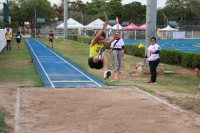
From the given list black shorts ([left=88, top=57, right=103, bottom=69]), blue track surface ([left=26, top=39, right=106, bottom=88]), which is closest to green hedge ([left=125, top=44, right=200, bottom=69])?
blue track surface ([left=26, top=39, right=106, bottom=88])

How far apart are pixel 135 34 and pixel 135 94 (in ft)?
164

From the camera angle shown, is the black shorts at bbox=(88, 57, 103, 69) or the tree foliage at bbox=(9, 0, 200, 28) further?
the tree foliage at bbox=(9, 0, 200, 28)

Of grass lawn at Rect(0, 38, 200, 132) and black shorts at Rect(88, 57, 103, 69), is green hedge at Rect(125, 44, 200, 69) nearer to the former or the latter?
grass lawn at Rect(0, 38, 200, 132)

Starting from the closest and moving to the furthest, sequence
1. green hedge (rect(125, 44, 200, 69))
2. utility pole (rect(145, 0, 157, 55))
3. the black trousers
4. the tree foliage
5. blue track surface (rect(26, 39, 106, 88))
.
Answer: blue track surface (rect(26, 39, 106, 88))
the black trousers
utility pole (rect(145, 0, 157, 55))
green hedge (rect(125, 44, 200, 69))
the tree foliage

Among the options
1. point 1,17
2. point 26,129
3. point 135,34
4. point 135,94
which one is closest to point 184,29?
point 135,34

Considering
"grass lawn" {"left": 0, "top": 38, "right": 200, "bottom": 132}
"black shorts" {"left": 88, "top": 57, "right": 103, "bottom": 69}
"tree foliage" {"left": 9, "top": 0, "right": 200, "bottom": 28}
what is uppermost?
"tree foliage" {"left": 9, "top": 0, "right": 200, "bottom": 28}

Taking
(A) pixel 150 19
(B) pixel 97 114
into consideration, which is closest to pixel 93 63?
(B) pixel 97 114

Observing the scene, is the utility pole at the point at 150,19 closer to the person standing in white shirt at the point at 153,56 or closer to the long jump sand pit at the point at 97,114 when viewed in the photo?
the person standing in white shirt at the point at 153,56

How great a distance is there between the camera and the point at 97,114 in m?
8.36

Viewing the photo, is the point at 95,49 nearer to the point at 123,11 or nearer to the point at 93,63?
the point at 93,63

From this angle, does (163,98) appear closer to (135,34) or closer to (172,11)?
(135,34)

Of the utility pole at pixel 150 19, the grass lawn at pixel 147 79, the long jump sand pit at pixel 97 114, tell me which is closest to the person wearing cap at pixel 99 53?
the long jump sand pit at pixel 97 114

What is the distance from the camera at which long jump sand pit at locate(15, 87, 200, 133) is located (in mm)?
7253

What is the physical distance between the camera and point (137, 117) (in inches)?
320
